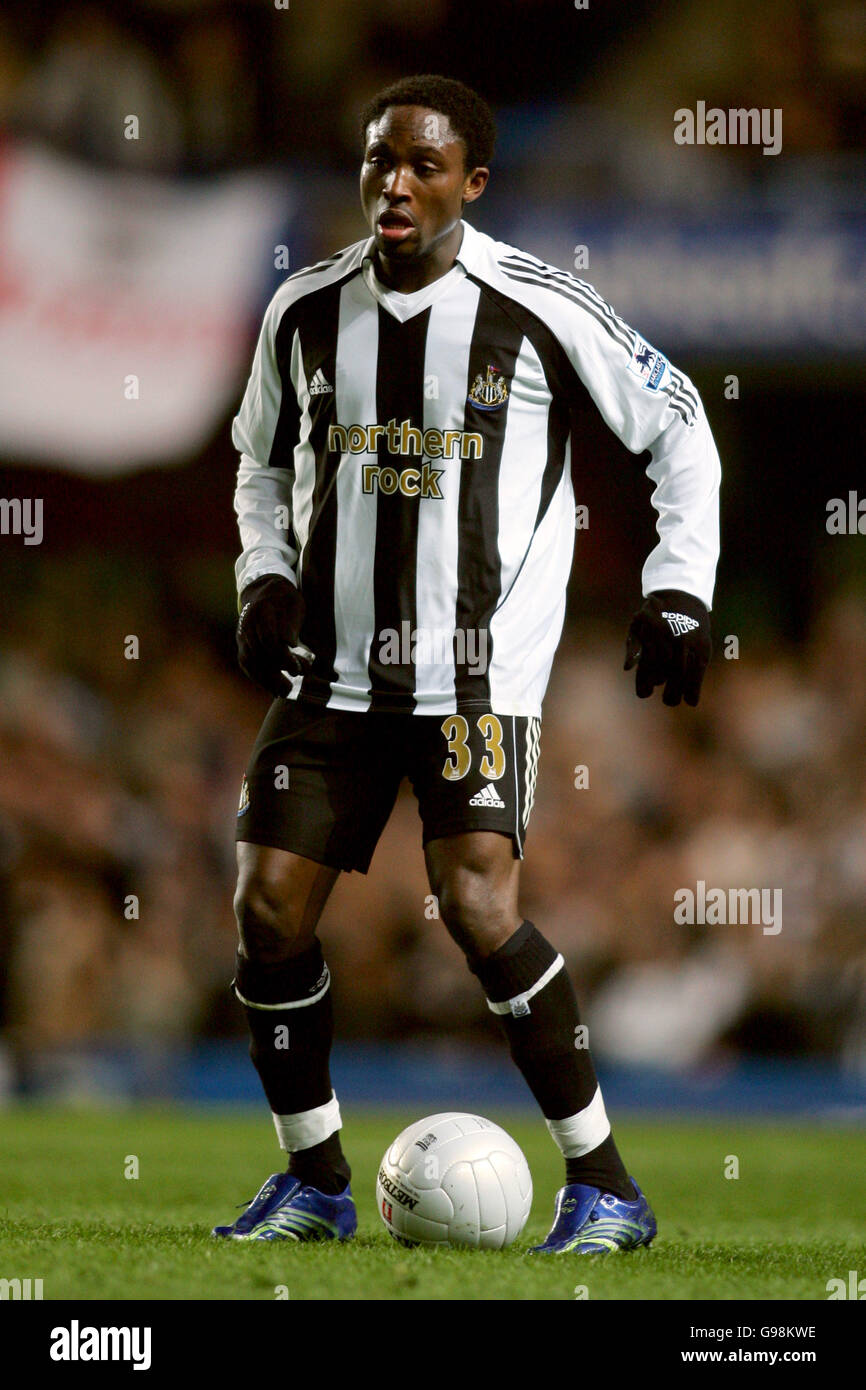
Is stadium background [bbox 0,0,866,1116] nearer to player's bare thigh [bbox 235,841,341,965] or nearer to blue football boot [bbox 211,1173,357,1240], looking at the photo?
blue football boot [bbox 211,1173,357,1240]

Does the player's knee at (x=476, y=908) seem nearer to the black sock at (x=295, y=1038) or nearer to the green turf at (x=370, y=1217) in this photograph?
the black sock at (x=295, y=1038)

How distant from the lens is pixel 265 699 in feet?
33.7

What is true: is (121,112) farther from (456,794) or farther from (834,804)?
(456,794)

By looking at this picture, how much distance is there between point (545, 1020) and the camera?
348 centimetres

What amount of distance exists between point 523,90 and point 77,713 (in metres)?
4.59

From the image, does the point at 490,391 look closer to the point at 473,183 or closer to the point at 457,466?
the point at 457,466

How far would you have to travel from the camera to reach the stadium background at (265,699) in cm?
860

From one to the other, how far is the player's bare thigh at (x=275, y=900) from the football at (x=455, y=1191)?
0.48 meters

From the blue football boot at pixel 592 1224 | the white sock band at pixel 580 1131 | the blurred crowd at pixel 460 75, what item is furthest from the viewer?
the blurred crowd at pixel 460 75

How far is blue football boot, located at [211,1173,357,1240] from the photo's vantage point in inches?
139
